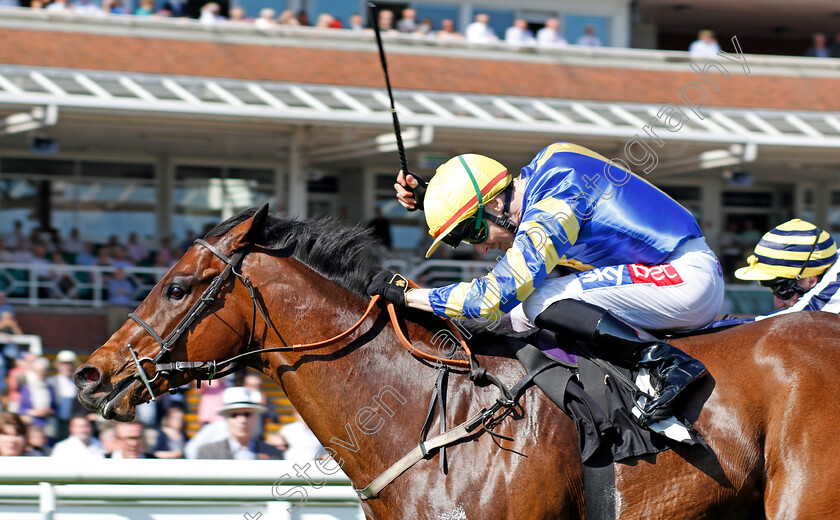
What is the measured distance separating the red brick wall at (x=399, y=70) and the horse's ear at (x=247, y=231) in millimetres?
8648

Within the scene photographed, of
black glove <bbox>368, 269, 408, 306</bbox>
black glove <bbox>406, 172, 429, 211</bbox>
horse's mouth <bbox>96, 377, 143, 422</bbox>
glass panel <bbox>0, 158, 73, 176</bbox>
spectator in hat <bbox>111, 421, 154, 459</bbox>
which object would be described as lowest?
spectator in hat <bbox>111, 421, 154, 459</bbox>

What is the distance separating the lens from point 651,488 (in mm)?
2697

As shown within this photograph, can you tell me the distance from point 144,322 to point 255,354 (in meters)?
0.38

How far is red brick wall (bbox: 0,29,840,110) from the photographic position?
11141 mm

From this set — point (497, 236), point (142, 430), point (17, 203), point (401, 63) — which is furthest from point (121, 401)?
point (17, 203)

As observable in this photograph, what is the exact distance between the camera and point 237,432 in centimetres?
513

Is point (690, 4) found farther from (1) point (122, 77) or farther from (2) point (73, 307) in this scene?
(2) point (73, 307)

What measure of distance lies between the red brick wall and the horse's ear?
28.4 feet

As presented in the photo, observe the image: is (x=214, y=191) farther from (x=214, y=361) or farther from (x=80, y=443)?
(x=214, y=361)

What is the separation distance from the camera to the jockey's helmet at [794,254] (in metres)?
3.49

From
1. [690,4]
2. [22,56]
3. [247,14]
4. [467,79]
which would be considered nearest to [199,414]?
[22,56]

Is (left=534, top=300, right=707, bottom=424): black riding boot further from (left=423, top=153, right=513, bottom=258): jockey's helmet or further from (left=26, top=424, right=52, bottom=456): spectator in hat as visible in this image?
(left=26, top=424, right=52, bottom=456): spectator in hat

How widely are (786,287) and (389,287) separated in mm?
1680

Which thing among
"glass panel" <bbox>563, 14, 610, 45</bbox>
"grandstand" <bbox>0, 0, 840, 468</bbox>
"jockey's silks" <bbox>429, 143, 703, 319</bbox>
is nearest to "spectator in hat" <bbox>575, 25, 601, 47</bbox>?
"glass panel" <bbox>563, 14, 610, 45</bbox>
